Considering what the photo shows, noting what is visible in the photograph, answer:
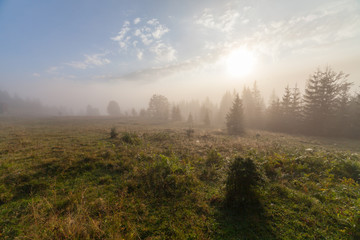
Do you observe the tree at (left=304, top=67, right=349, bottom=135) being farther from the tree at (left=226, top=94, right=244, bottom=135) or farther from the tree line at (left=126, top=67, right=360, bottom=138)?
the tree at (left=226, top=94, right=244, bottom=135)

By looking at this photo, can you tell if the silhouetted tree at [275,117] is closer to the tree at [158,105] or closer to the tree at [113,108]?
the tree at [158,105]

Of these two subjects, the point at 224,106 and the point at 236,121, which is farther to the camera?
the point at 224,106

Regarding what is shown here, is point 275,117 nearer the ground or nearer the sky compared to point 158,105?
nearer the ground

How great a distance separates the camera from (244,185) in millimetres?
4781


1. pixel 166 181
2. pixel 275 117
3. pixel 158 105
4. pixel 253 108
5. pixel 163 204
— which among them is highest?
pixel 158 105

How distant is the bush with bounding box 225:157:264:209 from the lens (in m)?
4.70

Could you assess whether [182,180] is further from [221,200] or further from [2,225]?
[2,225]

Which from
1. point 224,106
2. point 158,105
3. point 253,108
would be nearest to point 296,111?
point 253,108

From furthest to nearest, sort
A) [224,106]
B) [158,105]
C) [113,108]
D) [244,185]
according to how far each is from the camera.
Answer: [113,108], [158,105], [224,106], [244,185]

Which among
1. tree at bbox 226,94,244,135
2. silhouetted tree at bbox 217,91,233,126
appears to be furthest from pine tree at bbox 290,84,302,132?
silhouetted tree at bbox 217,91,233,126

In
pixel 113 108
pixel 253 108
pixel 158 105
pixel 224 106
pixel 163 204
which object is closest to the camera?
pixel 163 204

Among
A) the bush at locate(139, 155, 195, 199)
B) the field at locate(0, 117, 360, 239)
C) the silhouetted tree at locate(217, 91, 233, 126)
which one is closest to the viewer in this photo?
the field at locate(0, 117, 360, 239)

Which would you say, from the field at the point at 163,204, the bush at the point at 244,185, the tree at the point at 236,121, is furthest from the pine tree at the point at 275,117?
the bush at the point at 244,185

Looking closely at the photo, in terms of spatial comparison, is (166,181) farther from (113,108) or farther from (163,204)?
(113,108)
